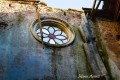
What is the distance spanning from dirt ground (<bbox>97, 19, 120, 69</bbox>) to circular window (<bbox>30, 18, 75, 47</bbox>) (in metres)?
1.73

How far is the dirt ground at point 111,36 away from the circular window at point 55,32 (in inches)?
67.9

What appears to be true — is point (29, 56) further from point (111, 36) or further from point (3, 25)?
point (111, 36)

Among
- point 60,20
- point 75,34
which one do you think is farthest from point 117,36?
point 60,20

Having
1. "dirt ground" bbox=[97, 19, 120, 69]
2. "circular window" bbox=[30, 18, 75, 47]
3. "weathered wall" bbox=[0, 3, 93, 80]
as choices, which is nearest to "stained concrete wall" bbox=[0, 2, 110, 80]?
"weathered wall" bbox=[0, 3, 93, 80]

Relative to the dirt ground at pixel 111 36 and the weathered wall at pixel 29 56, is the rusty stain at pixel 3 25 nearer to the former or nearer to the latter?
the weathered wall at pixel 29 56

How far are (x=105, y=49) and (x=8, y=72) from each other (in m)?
4.88

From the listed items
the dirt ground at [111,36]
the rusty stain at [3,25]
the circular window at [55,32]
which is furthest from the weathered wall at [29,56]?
the dirt ground at [111,36]

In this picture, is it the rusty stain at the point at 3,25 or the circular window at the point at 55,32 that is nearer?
the rusty stain at the point at 3,25

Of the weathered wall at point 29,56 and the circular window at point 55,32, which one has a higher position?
the circular window at point 55,32

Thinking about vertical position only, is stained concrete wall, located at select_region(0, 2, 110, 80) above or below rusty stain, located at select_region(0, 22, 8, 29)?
below

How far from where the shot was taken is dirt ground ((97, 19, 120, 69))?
12.0 meters

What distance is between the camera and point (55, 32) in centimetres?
1270

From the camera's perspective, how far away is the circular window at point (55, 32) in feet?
39.6

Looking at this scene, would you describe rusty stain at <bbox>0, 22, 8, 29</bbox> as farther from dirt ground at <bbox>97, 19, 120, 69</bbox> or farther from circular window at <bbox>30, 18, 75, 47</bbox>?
dirt ground at <bbox>97, 19, 120, 69</bbox>
